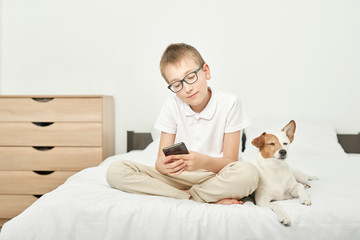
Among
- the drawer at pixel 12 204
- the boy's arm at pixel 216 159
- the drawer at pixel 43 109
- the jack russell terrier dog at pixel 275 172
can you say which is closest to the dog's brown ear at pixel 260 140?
the jack russell terrier dog at pixel 275 172

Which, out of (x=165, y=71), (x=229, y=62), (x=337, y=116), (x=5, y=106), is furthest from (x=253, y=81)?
(x=5, y=106)

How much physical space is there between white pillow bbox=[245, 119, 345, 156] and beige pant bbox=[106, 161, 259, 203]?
0.86 meters

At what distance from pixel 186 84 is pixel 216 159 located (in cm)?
30

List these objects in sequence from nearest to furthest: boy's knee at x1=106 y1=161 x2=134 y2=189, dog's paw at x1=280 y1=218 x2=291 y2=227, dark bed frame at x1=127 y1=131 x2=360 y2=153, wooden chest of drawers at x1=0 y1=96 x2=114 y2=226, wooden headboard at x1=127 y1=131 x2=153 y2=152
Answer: dog's paw at x1=280 y1=218 x2=291 y2=227 → boy's knee at x1=106 y1=161 x2=134 y2=189 → wooden chest of drawers at x1=0 y1=96 x2=114 y2=226 → dark bed frame at x1=127 y1=131 x2=360 y2=153 → wooden headboard at x1=127 y1=131 x2=153 y2=152

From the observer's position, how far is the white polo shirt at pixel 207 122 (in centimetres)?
130

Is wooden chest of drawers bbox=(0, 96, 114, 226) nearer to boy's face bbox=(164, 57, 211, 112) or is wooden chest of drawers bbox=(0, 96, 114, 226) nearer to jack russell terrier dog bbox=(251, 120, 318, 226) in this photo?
boy's face bbox=(164, 57, 211, 112)

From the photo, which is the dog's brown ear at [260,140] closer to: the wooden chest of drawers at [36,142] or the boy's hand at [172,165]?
the boy's hand at [172,165]

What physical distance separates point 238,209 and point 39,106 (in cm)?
172

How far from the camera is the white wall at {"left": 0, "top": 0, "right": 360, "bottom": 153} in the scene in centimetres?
250

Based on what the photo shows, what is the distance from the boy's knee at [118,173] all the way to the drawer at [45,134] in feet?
3.58

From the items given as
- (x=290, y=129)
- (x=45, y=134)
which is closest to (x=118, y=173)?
(x=290, y=129)

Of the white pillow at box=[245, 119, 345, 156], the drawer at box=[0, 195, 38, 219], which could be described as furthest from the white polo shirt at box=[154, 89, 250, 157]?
the drawer at box=[0, 195, 38, 219]

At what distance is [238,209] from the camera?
0.98 m

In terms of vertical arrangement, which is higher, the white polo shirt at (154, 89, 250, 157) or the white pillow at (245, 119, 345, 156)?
the white polo shirt at (154, 89, 250, 157)
